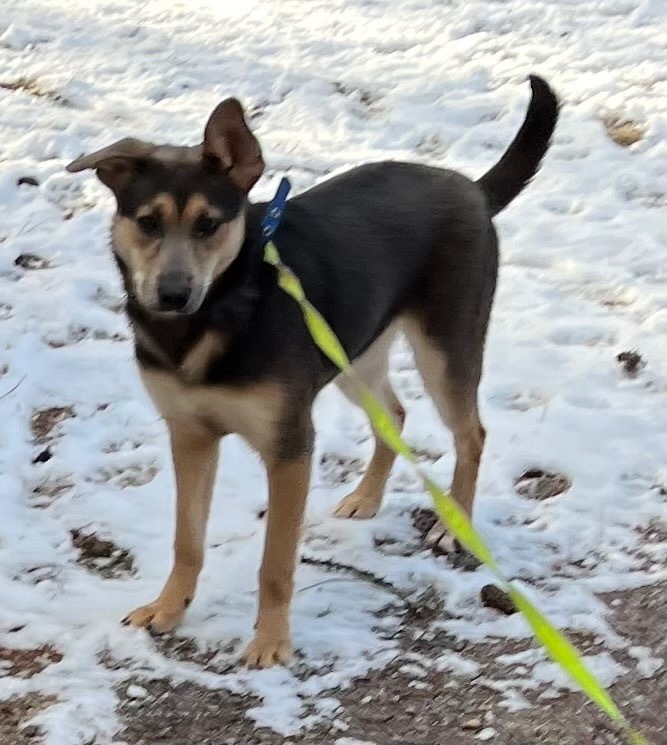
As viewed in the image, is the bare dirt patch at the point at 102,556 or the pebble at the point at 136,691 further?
the bare dirt patch at the point at 102,556

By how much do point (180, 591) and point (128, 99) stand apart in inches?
232

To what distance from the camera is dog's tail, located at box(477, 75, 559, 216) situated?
4199mm

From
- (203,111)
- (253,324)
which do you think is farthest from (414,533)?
(203,111)

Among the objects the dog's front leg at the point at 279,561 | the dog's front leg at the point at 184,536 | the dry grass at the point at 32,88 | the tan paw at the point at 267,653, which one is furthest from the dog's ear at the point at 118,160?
the dry grass at the point at 32,88

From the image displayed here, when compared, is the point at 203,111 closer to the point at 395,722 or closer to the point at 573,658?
the point at 395,722

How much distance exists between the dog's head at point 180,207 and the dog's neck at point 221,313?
1.9 inches

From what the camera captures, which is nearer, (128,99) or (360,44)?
(128,99)

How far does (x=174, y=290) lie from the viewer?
3.06 meters

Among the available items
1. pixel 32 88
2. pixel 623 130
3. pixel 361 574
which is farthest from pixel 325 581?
pixel 32 88

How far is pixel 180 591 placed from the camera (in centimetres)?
372

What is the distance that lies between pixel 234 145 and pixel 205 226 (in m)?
0.30

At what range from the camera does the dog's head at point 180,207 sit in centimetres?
311

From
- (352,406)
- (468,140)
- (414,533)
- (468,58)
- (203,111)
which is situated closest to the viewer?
(414,533)

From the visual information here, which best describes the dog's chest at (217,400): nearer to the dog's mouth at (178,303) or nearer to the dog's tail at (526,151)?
the dog's mouth at (178,303)
